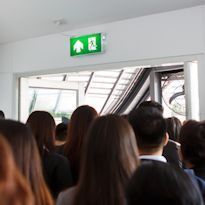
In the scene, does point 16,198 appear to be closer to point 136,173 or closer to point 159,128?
point 136,173

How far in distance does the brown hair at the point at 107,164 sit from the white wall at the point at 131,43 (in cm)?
303

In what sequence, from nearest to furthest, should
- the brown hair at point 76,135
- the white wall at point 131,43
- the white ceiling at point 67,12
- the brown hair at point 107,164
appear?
the brown hair at point 107,164, the brown hair at point 76,135, the white wall at point 131,43, the white ceiling at point 67,12

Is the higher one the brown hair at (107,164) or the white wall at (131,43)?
the white wall at (131,43)

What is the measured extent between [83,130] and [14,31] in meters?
3.79

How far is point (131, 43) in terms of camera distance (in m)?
4.68

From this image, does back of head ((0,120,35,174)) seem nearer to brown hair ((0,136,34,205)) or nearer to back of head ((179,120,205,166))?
brown hair ((0,136,34,205))

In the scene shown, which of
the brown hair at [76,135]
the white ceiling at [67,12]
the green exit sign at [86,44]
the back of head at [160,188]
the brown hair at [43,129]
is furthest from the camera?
the green exit sign at [86,44]

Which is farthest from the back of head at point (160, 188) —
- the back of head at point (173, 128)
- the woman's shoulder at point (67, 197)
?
the back of head at point (173, 128)

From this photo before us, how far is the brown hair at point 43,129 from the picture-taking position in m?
2.16

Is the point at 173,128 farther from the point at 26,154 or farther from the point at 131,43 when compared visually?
the point at 131,43

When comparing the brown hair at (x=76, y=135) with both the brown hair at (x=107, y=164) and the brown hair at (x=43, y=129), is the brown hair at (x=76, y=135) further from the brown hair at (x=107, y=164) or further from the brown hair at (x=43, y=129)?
the brown hair at (x=107, y=164)

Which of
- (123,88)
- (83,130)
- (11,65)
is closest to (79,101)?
(11,65)

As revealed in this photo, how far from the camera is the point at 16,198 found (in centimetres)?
101

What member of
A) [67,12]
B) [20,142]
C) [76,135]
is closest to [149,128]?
[76,135]
